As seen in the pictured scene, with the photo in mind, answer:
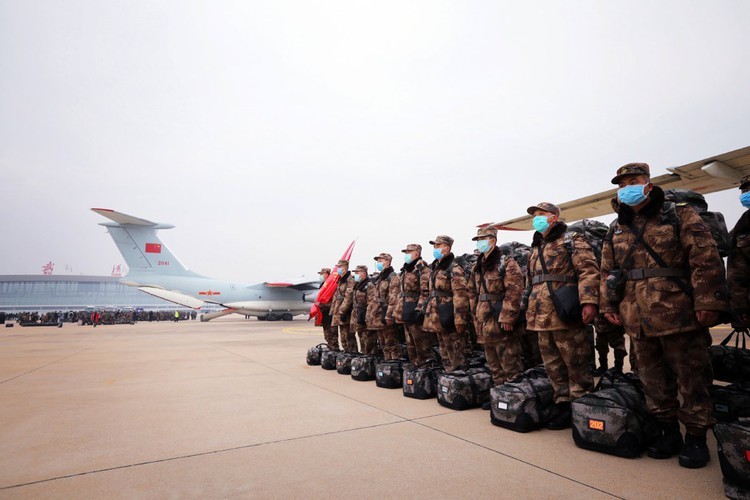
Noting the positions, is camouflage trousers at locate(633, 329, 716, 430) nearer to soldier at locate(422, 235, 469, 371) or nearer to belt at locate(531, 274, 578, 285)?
belt at locate(531, 274, 578, 285)

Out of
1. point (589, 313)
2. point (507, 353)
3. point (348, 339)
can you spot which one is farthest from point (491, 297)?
point (348, 339)

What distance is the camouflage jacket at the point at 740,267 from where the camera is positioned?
11.3ft

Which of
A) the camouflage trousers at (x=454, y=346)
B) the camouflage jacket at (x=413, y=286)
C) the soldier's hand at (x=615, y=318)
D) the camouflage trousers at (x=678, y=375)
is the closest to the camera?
the camouflage trousers at (x=678, y=375)

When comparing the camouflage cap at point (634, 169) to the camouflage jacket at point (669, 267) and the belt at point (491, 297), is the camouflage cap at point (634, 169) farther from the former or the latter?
the belt at point (491, 297)

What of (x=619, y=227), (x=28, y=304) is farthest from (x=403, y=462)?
(x=28, y=304)

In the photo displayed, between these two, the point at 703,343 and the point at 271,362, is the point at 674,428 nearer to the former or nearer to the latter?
the point at 703,343

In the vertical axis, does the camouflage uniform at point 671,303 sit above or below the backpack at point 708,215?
below

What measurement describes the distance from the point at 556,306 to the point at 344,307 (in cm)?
489

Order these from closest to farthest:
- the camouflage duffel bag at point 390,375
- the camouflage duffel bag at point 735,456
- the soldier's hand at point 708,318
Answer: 1. the camouflage duffel bag at point 735,456
2. the soldier's hand at point 708,318
3. the camouflage duffel bag at point 390,375

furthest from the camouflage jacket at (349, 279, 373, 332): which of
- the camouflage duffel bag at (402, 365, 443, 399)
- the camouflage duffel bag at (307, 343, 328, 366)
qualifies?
the camouflage duffel bag at (402, 365, 443, 399)

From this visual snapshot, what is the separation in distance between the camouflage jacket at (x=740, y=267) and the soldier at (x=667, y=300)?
0.74 metres

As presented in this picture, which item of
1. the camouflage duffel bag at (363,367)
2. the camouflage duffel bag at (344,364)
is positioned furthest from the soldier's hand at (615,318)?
the camouflage duffel bag at (344,364)

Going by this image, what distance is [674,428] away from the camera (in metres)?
3.12

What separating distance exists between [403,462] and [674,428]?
7.38 feet
